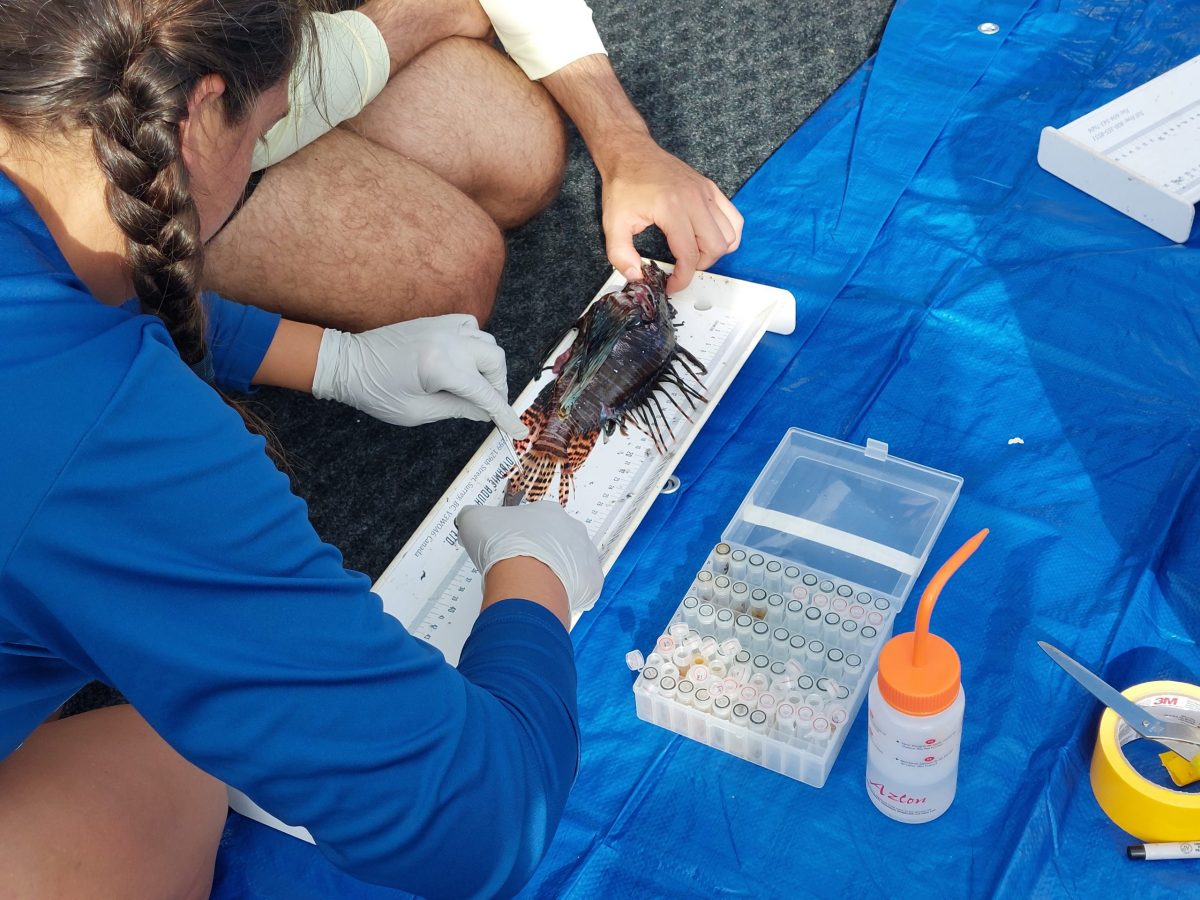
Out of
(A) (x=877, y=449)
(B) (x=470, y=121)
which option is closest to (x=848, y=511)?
(A) (x=877, y=449)

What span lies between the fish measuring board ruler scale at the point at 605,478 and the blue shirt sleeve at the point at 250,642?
0.51m

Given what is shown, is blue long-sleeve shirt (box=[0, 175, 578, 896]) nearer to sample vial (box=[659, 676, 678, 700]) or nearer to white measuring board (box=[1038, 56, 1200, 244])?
sample vial (box=[659, 676, 678, 700])

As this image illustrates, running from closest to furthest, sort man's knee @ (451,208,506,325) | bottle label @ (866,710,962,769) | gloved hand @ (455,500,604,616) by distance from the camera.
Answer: bottle label @ (866,710,962,769) → gloved hand @ (455,500,604,616) → man's knee @ (451,208,506,325)

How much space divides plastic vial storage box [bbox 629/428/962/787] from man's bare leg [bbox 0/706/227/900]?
60 centimetres

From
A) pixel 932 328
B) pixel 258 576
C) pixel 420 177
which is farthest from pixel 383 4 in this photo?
pixel 258 576

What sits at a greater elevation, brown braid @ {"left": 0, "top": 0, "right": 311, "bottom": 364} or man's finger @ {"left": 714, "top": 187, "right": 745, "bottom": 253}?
brown braid @ {"left": 0, "top": 0, "right": 311, "bottom": 364}

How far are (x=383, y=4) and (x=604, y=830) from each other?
1.64 meters

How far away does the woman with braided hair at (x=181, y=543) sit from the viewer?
2.94 feet

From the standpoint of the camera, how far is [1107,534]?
154 centimetres

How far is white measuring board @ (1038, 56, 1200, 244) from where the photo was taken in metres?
1.93

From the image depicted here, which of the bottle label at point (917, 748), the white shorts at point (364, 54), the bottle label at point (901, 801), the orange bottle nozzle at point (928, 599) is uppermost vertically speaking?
the white shorts at point (364, 54)

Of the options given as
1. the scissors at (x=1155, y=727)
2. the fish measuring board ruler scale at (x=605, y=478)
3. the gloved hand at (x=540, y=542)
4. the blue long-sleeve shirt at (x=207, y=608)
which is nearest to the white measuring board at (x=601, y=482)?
the fish measuring board ruler scale at (x=605, y=478)

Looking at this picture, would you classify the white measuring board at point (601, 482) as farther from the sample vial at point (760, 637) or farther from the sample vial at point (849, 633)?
the sample vial at point (849, 633)

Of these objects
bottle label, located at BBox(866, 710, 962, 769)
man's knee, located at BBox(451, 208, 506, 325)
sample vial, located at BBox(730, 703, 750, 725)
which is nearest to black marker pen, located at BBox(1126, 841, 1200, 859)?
bottle label, located at BBox(866, 710, 962, 769)
